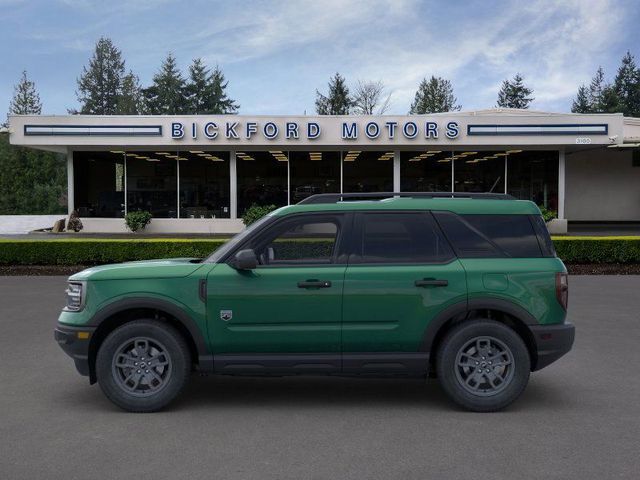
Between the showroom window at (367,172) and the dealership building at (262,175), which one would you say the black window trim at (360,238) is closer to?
the dealership building at (262,175)

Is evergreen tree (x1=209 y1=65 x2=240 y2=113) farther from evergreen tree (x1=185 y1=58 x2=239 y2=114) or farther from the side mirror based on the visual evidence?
the side mirror

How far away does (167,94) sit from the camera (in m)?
78.7

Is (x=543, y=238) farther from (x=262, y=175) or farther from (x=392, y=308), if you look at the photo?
(x=262, y=175)

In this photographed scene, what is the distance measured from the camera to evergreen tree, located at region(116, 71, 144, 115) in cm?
7831

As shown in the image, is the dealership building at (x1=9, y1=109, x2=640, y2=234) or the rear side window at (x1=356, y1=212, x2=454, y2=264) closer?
the rear side window at (x1=356, y1=212, x2=454, y2=264)

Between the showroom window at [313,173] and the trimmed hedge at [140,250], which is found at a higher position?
the showroom window at [313,173]

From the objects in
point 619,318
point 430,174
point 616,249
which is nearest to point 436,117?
point 430,174

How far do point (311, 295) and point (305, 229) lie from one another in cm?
64

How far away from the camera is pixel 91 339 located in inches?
223

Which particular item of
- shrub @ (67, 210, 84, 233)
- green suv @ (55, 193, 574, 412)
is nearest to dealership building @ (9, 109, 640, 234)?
shrub @ (67, 210, 84, 233)

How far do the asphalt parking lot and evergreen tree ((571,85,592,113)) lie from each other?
84242mm

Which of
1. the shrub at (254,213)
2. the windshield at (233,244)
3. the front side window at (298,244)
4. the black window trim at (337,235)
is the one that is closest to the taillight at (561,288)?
the black window trim at (337,235)

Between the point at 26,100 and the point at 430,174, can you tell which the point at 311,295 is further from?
the point at 26,100

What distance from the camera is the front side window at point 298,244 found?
18.8 ft
